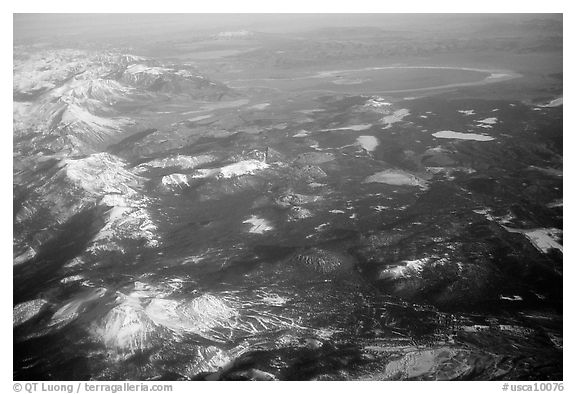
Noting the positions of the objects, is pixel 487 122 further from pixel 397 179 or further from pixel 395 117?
pixel 397 179

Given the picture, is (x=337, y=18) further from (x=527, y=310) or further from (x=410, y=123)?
(x=527, y=310)

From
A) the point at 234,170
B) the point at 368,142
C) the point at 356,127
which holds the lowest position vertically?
the point at 234,170

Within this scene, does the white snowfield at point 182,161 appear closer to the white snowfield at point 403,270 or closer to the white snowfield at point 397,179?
the white snowfield at point 397,179

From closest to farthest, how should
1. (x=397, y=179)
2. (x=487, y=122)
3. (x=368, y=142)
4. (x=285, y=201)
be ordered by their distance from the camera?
(x=285, y=201), (x=397, y=179), (x=487, y=122), (x=368, y=142)

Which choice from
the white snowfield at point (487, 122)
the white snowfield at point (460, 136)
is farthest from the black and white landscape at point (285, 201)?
the white snowfield at point (487, 122)

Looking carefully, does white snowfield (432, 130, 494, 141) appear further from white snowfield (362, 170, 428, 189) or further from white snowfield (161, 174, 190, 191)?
white snowfield (161, 174, 190, 191)

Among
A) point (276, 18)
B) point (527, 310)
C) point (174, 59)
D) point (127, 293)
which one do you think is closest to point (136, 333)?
point (127, 293)

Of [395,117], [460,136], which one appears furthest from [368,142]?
[460,136]
